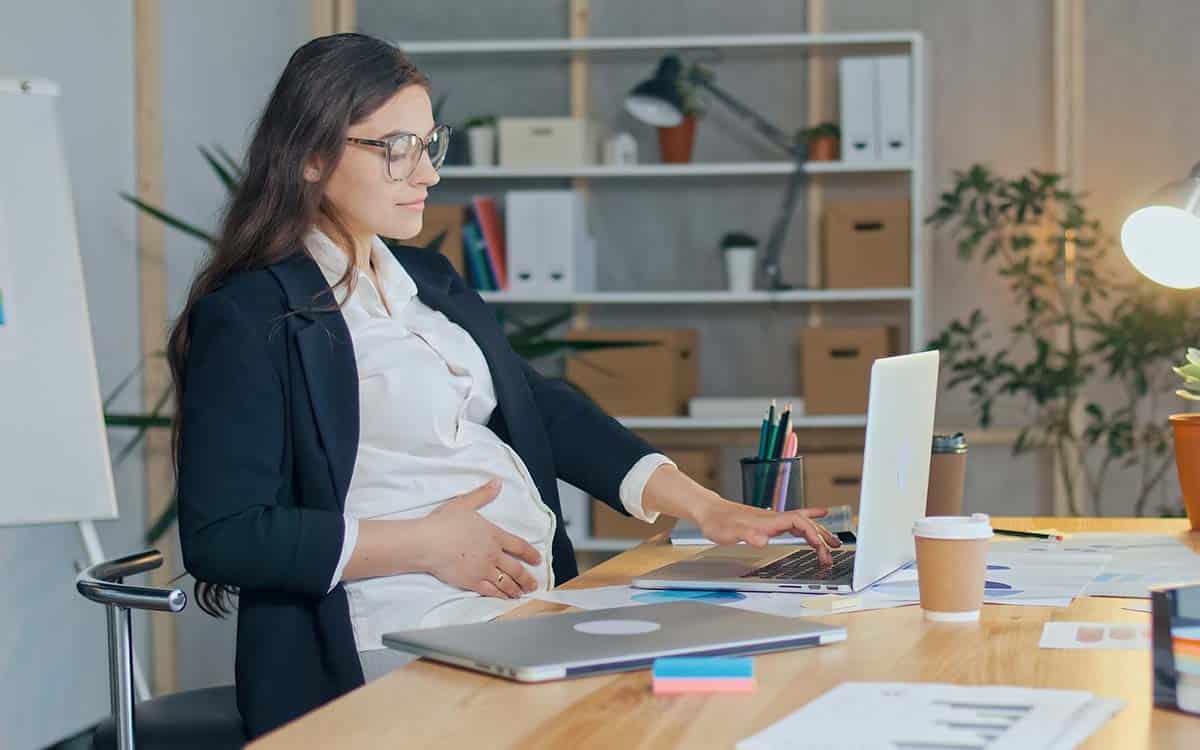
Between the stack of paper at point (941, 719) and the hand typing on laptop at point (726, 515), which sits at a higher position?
the hand typing on laptop at point (726, 515)

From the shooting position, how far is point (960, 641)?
3.91 ft

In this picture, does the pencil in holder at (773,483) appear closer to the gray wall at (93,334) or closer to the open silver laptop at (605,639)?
the open silver laptop at (605,639)

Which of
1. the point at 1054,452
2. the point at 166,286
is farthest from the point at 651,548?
the point at 1054,452

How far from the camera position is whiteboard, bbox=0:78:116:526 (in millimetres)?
2426

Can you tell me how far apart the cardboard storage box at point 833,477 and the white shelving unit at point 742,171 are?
0.42ft

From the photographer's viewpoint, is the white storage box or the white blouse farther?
the white storage box

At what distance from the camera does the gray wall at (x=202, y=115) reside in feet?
12.5

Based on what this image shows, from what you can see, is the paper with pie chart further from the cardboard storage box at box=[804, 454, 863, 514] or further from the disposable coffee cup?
the cardboard storage box at box=[804, 454, 863, 514]

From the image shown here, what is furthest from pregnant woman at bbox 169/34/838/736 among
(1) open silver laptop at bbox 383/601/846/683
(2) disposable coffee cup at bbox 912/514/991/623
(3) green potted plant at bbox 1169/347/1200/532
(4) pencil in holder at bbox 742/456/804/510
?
(3) green potted plant at bbox 1169/347/1200/532

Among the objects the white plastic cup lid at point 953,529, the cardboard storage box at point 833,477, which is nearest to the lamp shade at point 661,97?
the cardboard storage box at point 833,477

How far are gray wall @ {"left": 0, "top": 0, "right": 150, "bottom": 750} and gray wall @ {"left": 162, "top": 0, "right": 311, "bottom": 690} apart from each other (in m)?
0.18

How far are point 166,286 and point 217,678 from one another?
115cm

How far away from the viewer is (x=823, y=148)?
14.6 feet

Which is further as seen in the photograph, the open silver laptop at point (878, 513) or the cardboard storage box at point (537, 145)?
the cardboard storage box at point (537, 145)
